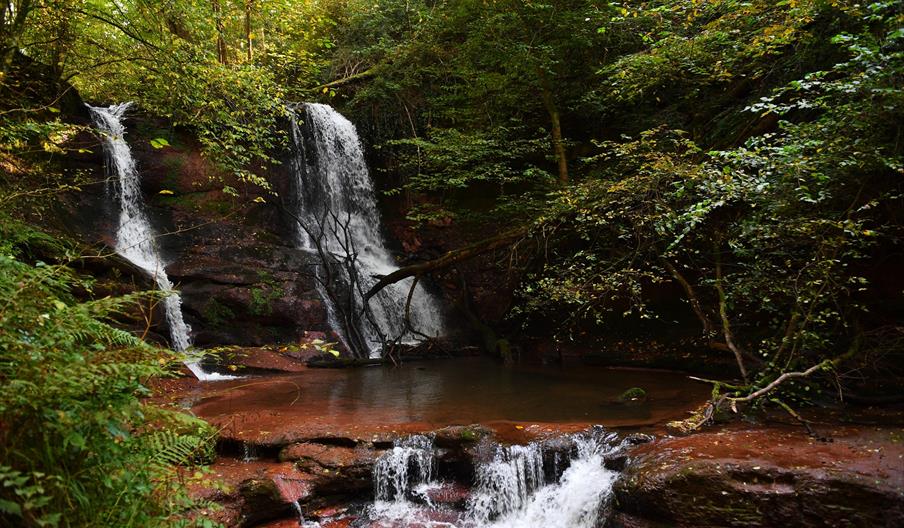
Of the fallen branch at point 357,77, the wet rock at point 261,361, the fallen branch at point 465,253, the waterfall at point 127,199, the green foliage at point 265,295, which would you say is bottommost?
the wet rock at point 261,361

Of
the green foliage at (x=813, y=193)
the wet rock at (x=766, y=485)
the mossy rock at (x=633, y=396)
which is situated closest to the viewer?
the wet rock at (x=766, y=485)

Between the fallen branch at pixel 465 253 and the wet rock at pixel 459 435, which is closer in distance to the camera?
the wet rock at pixel 459 435

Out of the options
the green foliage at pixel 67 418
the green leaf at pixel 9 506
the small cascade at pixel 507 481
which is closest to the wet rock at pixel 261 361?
the small cascade at pixel 507 481

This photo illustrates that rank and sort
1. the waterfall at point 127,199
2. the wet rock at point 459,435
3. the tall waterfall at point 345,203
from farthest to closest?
the tall waterfall at point 345,203, the waterfall at point 127,199, the wet rock at point 459,435

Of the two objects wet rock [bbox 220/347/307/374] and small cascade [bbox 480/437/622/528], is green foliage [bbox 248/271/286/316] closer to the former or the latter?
wet rock [bbox 220/347/307/374]

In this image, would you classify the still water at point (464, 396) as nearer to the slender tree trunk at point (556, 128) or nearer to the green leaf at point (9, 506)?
the green leaf at point (9, 506)

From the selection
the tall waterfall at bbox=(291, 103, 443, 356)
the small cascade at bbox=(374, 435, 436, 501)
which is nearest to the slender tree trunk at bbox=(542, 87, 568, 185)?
the tall waterfall at bbox=(291, 103, 443, 356)

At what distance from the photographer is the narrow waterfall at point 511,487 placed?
5.42 m

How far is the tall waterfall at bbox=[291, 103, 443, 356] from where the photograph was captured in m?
14.5

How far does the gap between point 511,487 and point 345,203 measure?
12.0m

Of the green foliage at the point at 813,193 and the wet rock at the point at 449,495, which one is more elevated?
the green foliage at the point at 813,193

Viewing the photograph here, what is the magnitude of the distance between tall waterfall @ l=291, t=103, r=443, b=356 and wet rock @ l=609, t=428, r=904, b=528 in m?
9.68

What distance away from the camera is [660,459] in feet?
16.3

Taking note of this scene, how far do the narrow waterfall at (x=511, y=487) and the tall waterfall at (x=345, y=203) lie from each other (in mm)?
8323
